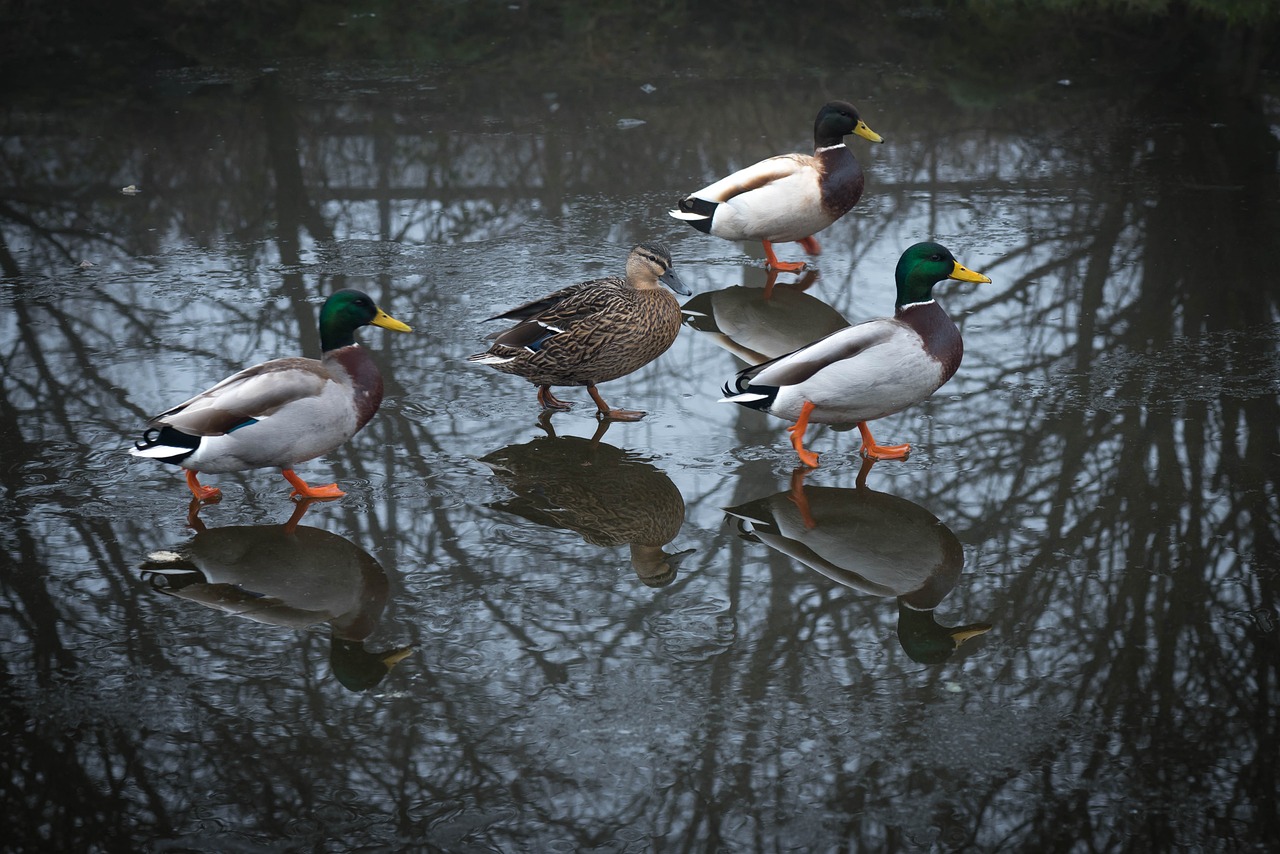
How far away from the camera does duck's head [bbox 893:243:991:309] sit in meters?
4.92

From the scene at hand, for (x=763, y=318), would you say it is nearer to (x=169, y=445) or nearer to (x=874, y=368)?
(x=874, y=368)

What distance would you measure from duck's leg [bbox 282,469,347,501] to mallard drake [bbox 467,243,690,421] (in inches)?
36.3

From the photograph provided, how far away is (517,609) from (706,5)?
1011 centimetres

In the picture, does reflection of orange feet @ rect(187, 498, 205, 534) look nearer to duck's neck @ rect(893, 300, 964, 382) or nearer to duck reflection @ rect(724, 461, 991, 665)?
duck reflection @ rect(724, 461, 991, 665)

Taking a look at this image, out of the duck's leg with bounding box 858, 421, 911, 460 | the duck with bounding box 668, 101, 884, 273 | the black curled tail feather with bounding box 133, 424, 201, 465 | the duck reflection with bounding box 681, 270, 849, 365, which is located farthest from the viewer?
the duck with bounding box 668, 101, 884, 273

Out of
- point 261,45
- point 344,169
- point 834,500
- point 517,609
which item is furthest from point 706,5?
point 517,609

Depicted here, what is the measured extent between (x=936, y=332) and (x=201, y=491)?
297cm

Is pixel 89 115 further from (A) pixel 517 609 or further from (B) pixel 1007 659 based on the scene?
(B) pixel 1007 659

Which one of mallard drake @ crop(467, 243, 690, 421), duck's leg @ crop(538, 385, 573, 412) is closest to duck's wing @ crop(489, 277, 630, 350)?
mallard drake @ crop(467, 243, 690, 421)

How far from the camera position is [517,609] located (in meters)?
4.07

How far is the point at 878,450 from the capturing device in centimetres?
507

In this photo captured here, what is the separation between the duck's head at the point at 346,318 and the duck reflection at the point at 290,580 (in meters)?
0.69

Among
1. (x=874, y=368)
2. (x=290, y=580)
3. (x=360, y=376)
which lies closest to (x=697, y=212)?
(x=874, y=368)

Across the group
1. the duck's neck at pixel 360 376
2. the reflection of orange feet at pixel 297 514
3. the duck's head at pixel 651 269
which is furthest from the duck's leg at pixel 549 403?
the reflection of orange feet at pixel 297 514
